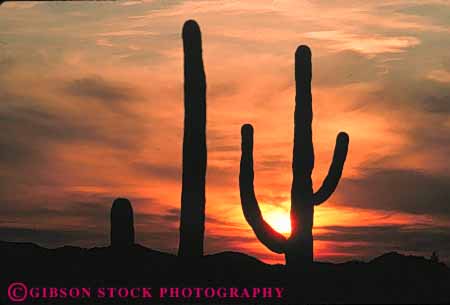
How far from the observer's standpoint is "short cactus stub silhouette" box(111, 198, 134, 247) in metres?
15.0

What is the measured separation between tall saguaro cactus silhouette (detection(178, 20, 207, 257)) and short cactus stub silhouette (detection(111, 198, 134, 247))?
4.39 feet

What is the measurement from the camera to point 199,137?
16391 mm

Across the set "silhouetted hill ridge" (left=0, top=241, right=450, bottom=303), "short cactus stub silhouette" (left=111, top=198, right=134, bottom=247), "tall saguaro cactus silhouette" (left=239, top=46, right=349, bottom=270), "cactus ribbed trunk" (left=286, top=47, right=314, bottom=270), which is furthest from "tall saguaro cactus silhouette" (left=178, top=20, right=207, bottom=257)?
"cactus ribbed trunk" (left=286, top=47, right=314, bottom=270)

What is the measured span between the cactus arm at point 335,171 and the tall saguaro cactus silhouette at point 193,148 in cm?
271

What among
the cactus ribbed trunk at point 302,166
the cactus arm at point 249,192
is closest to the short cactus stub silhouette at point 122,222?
the cactus arm at point 249,192

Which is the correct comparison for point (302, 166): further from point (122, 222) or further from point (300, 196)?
point (122, 222)

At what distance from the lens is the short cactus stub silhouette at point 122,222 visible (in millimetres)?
14952

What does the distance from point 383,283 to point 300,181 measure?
3.54 metres

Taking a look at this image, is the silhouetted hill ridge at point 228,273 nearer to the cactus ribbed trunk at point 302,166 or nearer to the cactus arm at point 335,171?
the cactus ribbed trunk at point 302,166

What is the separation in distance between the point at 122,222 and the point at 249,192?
2867 millimetres

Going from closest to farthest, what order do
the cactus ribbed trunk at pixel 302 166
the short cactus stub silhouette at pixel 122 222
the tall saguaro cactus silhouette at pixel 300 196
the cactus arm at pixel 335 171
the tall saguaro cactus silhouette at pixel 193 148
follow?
the short cactus stub silhouette at pixel 122 222
the tall saguaro cactus silhouette at pixel 193 148
the tall saguaro cactus silhouette at pixel 300 196
the cactus ribbed trunk at pixel 302 166
the cactus arm at pixel 335 171

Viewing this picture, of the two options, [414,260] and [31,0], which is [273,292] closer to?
[414,260]

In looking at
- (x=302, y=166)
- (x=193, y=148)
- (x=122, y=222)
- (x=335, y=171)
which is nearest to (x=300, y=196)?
(x=302, y=166)

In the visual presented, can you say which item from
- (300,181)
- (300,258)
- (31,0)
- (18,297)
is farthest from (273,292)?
(31,0)
